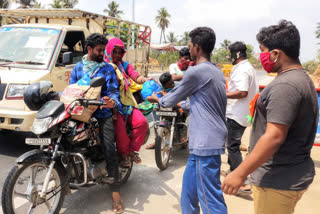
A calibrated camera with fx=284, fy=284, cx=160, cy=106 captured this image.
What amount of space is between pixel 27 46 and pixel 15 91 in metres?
1.32

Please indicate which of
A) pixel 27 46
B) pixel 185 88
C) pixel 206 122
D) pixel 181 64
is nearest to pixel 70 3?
pixel 27 46

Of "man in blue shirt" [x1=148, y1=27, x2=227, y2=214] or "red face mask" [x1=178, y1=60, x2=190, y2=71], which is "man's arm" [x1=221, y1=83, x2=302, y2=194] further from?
"red face mask" [x1=178, y1=60, x2=190, y2=71]

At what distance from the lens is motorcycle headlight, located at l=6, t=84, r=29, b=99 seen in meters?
4.53

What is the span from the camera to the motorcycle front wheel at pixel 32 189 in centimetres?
251

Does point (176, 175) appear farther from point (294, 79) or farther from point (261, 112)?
point (294, 79)

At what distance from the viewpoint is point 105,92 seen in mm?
3246

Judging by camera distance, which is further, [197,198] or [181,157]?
[181,157]

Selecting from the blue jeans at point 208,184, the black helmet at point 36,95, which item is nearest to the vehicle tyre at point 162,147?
the blue jeans at point 208,184

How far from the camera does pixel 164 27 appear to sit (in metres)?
68.5

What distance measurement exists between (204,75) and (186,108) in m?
0.97

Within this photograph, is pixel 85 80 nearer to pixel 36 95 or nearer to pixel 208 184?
pixel 36 95

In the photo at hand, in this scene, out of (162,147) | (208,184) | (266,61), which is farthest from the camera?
(162,147)

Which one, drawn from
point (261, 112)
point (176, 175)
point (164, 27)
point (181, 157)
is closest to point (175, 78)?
point (181, 157)

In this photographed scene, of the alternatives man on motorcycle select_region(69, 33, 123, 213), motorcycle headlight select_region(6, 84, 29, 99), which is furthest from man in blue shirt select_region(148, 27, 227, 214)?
motorcycle headlight select_region(6, 84, 29, 99)
